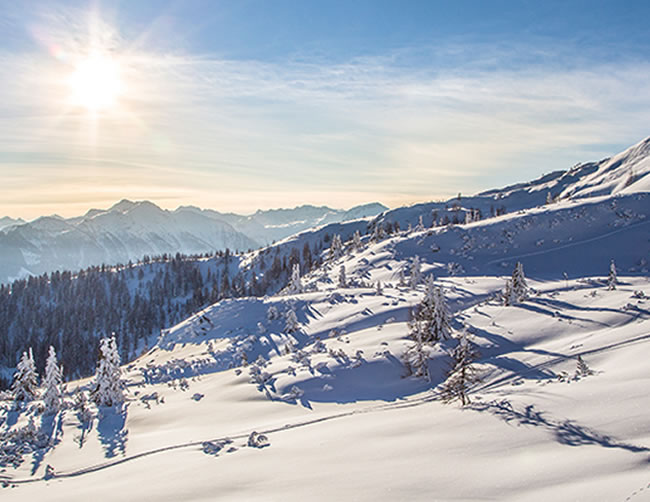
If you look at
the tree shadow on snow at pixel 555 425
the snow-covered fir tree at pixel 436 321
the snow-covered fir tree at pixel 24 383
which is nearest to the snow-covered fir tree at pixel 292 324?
the snow-covered fir tree at pixel 436 321

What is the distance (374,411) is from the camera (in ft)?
83.6

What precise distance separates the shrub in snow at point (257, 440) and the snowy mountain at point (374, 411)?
0.41 ft

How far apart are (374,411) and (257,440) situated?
331 inches

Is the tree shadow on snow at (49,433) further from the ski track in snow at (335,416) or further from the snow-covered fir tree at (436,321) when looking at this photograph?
the snow-covered fir tree at (436,321)

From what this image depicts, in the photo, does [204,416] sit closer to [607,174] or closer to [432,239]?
[432,239]

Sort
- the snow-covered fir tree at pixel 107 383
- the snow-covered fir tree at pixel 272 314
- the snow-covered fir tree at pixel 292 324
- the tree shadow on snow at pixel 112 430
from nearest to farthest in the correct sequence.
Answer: the tree shadow on snow at pixel 112 430, the snow-covered fir tree at pixel 107 383, the snow-covered fir tree at pixel 292 324, the snow-covered fir tree at pixel 272 314

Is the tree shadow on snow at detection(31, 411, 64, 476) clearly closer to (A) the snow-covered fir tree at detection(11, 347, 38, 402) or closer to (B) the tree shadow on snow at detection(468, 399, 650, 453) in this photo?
(A) the snow-covered fir tree at detection(11, 347, 38, 402)

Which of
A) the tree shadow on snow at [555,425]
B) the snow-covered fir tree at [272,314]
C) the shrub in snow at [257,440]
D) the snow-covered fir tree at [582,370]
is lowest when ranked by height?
the shrub in snow at [257,440]

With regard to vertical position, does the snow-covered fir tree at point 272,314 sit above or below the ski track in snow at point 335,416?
above

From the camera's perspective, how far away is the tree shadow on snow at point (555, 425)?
14164 mm

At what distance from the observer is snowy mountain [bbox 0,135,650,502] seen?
13.7 metres

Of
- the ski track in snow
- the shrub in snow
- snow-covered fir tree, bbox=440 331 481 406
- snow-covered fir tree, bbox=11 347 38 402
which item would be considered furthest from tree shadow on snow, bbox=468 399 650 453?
snow-covered fir tree, bbox=11 347 38 402

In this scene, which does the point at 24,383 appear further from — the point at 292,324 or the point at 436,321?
the point at 436,321

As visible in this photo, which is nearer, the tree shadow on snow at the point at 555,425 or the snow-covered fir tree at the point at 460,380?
the tree shadow on snow at the point at 555,425
